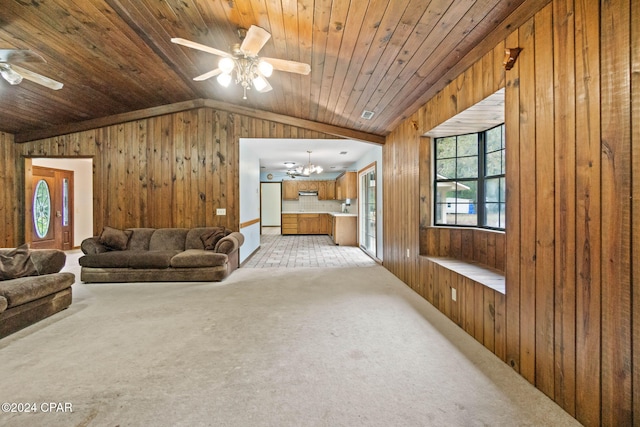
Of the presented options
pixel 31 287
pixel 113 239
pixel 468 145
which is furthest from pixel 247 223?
pixel 468 145

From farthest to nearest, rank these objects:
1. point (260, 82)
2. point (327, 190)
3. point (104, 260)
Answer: point (327, 190) < point (104, 260) < point (260, 82)

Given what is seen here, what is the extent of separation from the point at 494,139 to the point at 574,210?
186 cm

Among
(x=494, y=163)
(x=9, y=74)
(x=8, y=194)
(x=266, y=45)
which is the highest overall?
(x=266, y=45)

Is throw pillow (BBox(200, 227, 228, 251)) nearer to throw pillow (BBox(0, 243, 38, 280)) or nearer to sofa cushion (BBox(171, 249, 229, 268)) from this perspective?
sofa cushion (BBox(171, 249, 229, 268))

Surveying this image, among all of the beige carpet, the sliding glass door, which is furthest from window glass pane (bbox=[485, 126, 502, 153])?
the sliding glass door

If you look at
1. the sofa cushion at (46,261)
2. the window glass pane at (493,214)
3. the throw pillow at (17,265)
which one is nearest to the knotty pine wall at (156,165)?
the sofa cushion at (46,261)

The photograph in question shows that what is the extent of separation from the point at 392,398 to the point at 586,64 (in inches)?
83.0

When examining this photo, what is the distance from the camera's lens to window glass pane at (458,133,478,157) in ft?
11.4

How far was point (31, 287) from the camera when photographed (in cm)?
284

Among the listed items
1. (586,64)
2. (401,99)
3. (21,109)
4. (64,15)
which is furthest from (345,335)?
(21,109)

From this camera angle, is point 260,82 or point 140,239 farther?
point 140,239

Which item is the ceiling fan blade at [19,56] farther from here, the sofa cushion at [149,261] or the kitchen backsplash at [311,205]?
the kitchen backsplash at [311,205]

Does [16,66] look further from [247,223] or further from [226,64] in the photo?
[247,223]

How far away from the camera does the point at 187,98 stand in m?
5.13
